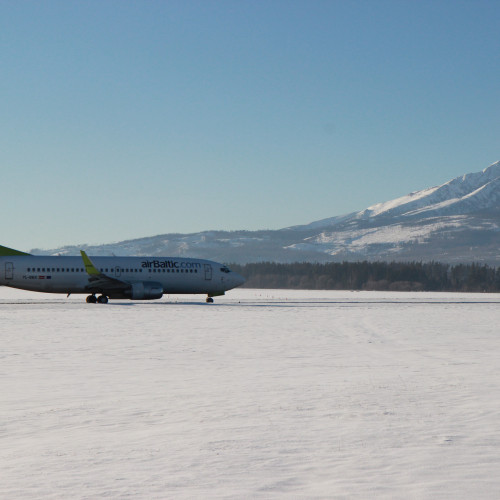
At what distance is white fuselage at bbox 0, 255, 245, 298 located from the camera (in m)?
59.1

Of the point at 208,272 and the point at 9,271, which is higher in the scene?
the point at 9,271

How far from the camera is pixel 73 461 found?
10.2 m

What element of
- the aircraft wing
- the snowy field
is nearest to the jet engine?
the aircraft wing

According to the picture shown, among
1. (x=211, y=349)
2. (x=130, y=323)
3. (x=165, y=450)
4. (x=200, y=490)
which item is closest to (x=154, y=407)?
(x=165, y=450)

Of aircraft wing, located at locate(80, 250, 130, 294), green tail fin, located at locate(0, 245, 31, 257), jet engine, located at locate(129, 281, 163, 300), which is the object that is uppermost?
green tail fin, located at locate(0, 245, 31, 257)

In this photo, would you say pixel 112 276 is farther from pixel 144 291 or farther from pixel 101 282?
pixel 144 291

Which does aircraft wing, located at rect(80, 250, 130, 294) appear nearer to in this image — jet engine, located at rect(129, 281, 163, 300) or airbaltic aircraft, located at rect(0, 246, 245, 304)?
airbaltic aircraft, located at rect(0, 246, 245, 304)

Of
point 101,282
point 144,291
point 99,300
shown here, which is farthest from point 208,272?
point 99,300

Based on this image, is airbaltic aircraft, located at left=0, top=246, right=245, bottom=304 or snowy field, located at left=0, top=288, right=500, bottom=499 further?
airbaltic aircraft, located at left=0, top=246, right=245, bottom=304

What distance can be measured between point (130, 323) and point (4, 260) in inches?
987

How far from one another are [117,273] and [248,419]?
49.4m

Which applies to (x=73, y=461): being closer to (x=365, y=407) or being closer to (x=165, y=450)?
(x=165, y=450)

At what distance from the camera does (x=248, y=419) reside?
43.5 ft

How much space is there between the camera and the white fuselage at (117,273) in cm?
5909
